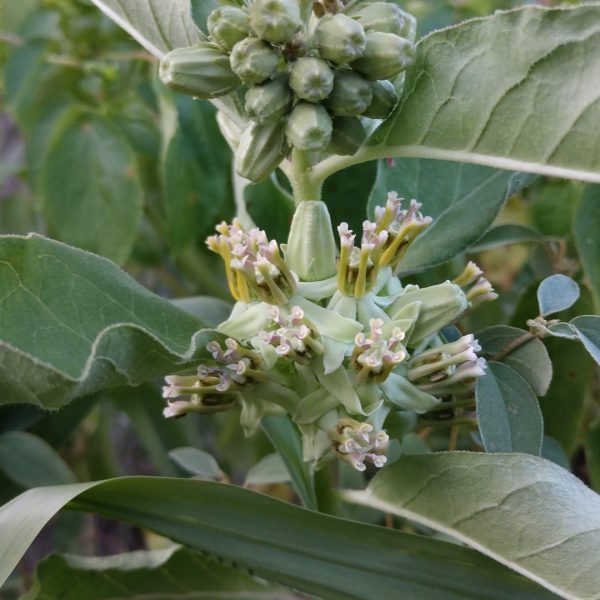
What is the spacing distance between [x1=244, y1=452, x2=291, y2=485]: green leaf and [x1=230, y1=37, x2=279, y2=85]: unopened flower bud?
28 centimetres

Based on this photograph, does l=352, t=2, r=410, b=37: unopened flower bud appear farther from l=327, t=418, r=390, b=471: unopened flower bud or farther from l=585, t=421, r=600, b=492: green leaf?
l=585, t=421, r=600, b=492: green leaf

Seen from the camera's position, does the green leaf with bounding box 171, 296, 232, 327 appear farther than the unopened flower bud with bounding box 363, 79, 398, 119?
Yes

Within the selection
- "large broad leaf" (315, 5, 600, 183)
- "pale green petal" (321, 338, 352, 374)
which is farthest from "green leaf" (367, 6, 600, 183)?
"pale green petal" (321, 338, 352, 374)

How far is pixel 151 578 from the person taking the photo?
52 cm

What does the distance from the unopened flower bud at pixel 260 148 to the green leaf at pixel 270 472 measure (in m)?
0.24

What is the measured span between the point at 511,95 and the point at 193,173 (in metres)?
0.35

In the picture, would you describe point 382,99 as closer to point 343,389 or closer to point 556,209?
point 343,389

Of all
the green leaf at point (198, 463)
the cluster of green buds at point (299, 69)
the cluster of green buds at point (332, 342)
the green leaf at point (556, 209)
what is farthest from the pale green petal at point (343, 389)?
the green leaf at point (556, 209)

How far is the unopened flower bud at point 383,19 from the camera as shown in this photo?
37 cm

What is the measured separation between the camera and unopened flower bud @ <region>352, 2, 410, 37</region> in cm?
37

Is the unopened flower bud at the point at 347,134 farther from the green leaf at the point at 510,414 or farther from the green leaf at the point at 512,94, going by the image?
the green leaf at the point at 510,414

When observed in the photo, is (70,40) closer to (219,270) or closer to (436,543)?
(219,270)

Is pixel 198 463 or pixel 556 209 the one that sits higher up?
pixel 556 209

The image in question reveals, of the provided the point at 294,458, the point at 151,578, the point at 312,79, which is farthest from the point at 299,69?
the point at 151,578
